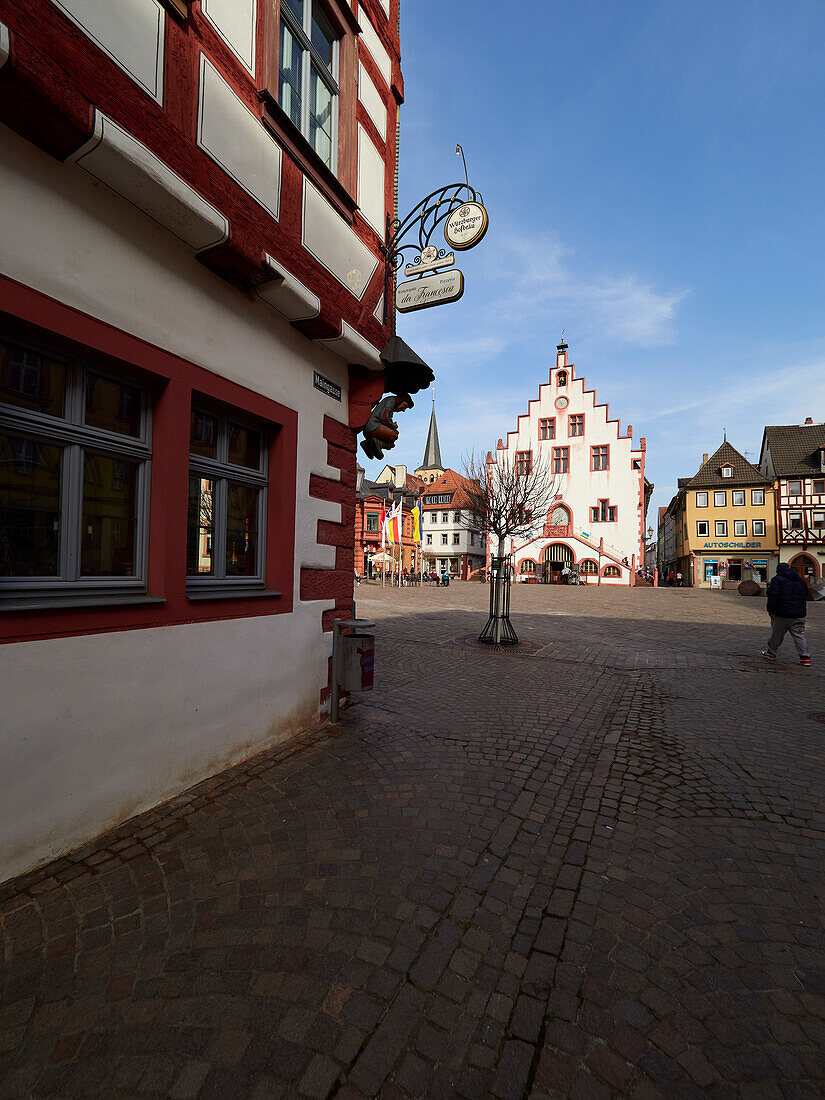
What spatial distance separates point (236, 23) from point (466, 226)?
255cm

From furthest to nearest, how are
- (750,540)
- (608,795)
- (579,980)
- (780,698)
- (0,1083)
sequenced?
(750,540) → (780,698) → (608,795) → (579,980) → (0,1083)

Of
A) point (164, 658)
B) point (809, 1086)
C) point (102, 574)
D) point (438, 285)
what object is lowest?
point (809, 1086)

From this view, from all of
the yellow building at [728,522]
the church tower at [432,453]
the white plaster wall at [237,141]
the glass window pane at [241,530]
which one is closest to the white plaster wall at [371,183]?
the white plaster wall at [237,141]

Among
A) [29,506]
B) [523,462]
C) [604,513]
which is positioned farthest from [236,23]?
[523,462]

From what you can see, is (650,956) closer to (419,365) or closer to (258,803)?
(258,803)

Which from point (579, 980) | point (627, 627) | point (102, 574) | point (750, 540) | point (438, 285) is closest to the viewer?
point (579, 980)

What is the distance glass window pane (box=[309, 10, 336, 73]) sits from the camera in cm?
525

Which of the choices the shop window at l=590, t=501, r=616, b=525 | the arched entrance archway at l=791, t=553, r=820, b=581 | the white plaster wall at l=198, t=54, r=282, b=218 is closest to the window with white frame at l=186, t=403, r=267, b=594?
the white plaster wall at l=198, t=54, r=282, b=218

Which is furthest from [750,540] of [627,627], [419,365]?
[419,365]

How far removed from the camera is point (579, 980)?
2.16 meters

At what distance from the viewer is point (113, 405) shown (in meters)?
3.43

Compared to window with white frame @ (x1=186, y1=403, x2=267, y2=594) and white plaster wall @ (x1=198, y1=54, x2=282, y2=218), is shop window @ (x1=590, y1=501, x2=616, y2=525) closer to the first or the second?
window with white frame @ (x1=186, y1=403, x2=267, y2=594)

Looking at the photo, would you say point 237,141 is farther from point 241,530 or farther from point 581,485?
point 581,485

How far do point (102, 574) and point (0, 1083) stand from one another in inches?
92.5
